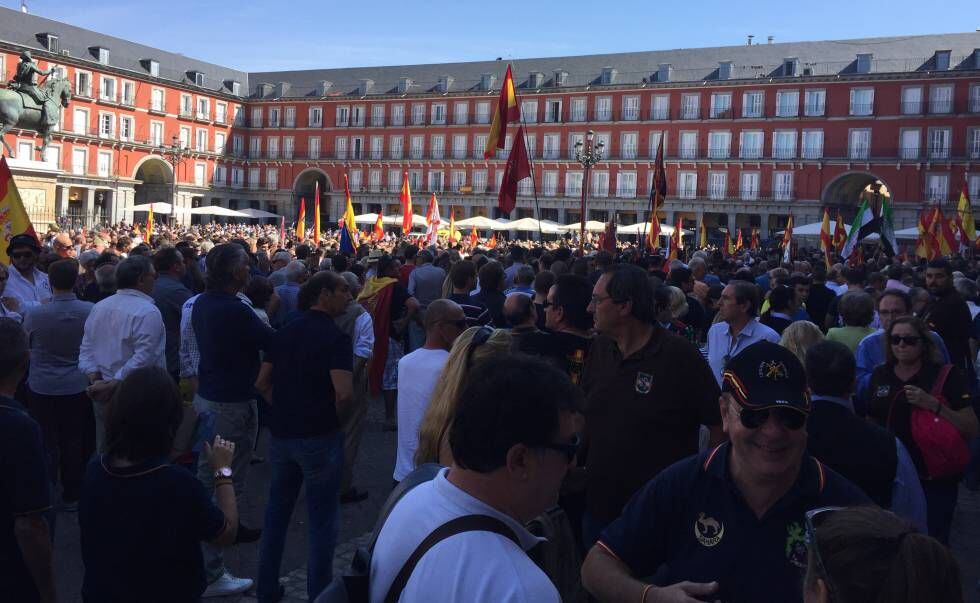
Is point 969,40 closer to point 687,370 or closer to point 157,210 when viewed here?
point 157,210

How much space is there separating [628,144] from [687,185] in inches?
188

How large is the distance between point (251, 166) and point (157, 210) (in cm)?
1907

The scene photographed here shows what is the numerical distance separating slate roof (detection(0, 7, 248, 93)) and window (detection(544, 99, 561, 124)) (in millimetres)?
26338

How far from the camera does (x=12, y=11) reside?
54188 mm

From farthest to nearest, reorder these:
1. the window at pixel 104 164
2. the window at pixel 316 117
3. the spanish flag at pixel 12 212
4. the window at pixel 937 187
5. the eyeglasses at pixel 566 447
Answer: the window at pixel 316 117, the window at pixel 104 164, the window at pixel 937 187, the spanish flag at pixel 12 212, the eyeglasses at pixel 566 447

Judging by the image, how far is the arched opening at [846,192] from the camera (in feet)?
165

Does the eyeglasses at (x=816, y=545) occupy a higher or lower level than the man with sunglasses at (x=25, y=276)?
lower

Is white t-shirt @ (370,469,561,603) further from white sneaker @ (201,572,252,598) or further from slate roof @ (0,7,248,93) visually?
slate roof @ (0,7,248,93)

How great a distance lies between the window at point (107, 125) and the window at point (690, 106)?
3803 centimetres

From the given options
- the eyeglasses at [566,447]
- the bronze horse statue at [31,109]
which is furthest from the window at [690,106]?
the eyeglasses at [566,447]

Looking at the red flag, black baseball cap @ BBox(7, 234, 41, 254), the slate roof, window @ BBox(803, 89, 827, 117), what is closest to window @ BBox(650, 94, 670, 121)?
window @ BBox(803, 89, 827, 117)

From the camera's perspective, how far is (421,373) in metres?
4.51

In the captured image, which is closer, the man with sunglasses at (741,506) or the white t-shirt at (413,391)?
the man with sunglasses at (741,506)

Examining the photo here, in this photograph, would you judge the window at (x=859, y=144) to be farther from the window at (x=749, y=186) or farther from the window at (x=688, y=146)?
the window at (x=688, y=146)
